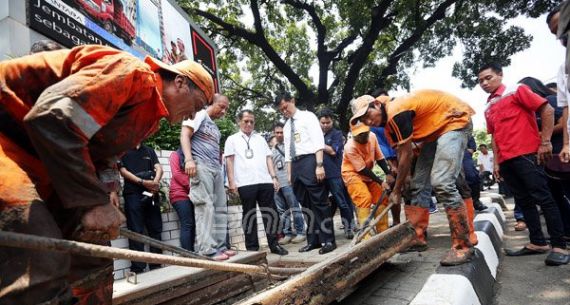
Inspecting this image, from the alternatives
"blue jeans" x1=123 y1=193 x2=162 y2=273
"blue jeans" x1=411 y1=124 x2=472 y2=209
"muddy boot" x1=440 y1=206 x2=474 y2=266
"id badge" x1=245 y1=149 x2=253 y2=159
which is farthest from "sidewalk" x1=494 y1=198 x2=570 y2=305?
"blue jeans" x1=123 y1=193 x2=162 y2=273

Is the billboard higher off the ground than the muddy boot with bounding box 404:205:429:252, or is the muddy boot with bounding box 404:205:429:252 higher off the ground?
the billboard

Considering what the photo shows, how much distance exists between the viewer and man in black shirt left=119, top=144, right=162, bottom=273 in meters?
3.75

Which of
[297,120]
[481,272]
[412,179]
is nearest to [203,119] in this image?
[297,120]

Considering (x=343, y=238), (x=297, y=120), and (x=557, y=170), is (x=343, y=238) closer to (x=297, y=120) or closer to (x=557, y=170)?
(x=297, y=120)

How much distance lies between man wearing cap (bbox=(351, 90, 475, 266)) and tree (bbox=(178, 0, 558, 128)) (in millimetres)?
10384

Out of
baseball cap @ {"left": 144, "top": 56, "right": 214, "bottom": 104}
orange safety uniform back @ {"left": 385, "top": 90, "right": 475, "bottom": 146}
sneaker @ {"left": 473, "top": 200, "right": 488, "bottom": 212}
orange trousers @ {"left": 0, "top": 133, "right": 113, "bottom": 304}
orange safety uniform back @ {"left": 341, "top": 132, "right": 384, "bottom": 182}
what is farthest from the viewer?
sneaker @ {"left": 473, "top": 200, "right": 488, "bottom": 212}

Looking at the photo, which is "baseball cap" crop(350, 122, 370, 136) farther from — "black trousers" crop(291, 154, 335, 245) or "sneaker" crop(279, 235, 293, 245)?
"sneaker" crop(279, 235, 293, 245)

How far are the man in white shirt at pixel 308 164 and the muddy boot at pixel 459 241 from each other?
1.50 meters

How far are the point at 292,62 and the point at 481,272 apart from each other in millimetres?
17172

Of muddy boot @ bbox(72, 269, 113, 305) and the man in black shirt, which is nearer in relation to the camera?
muddy boot @ bbox(72, 269, 113, 305)

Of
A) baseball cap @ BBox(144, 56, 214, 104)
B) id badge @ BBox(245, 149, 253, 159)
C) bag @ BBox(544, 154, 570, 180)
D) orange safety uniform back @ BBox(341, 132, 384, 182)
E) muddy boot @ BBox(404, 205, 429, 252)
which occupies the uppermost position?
baseball cap @ BBox(144, 56, 214, 104)

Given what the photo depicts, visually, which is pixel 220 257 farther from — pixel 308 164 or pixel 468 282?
pixel 468 282

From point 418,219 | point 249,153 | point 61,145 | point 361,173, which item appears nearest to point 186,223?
point 249,153

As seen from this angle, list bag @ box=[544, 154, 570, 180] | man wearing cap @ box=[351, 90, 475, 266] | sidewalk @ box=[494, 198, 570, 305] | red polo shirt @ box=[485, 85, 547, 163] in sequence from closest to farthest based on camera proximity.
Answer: sidewalk @ box=[494, 198, 570, 305] → man wearing cap @ box=[351, 90, 475, 266] → red polo shirt @ box=[485, 85, 547, 163] → bag @ box=[544, 154, 570, 180]
